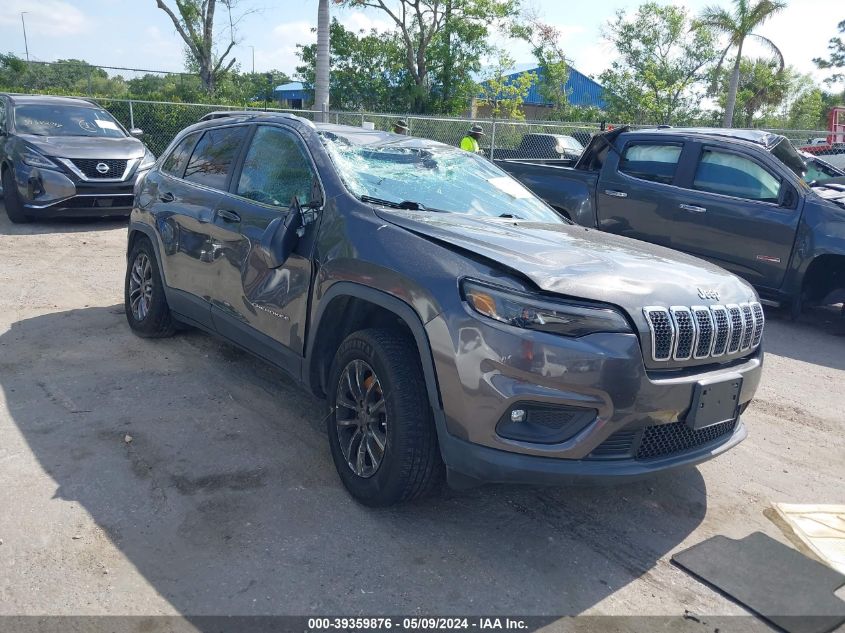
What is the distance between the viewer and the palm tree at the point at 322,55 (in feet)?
49.7

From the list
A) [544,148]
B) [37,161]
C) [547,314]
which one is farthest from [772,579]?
[544,148]

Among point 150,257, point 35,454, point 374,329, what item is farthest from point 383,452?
point 150,257

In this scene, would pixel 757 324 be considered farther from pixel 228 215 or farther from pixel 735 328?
pixel 228 215

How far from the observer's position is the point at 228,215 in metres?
4.47

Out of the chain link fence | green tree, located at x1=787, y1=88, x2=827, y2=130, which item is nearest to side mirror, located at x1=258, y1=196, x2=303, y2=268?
the chain link fence

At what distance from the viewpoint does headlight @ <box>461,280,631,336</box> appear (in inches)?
113

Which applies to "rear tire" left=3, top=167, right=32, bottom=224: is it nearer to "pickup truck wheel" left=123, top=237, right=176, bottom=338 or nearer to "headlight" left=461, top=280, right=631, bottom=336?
"pickup truck wheel" left=123, top=237, right=176, bottom=338

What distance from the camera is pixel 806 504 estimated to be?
146 inches

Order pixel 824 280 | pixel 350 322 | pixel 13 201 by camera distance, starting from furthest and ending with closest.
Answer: pixel 13 201
pixel 824 280
pixel 350 322

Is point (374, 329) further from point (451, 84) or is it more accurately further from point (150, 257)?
point (451, 84)

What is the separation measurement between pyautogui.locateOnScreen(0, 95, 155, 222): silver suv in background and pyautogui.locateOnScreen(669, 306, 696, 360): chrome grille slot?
368 inches

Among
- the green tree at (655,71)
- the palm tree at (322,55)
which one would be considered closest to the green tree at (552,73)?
the green tree at (655,71)

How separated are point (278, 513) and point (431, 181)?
2.02 meters

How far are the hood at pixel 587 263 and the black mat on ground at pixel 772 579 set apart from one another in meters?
1.09
